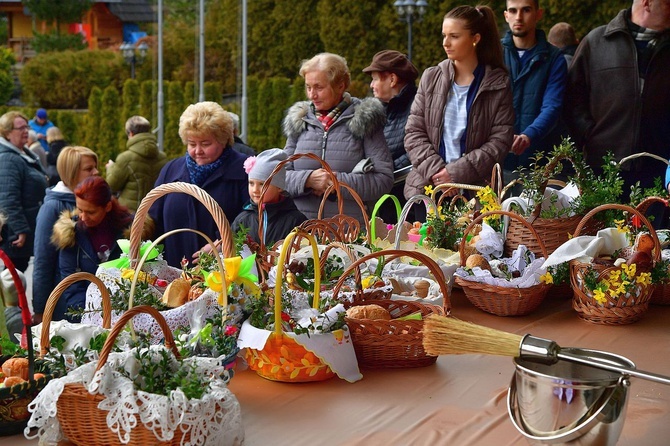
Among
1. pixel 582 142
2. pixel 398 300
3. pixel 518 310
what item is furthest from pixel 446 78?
pixel 398 300

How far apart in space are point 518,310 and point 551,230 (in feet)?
1.33

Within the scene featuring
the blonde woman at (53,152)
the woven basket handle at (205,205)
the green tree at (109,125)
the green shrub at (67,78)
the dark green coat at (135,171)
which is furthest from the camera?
the green shrub at (67,78)

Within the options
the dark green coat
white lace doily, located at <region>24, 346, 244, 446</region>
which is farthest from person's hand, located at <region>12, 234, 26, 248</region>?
white lace doily, located at <region>24, 346, 244, 446</region>

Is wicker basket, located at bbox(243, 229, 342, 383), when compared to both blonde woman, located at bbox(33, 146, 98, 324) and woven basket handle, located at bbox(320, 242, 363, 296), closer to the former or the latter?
woven basket handle, located at bbox(320, 242, 363, 296)

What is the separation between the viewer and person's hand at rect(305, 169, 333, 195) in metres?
3.74

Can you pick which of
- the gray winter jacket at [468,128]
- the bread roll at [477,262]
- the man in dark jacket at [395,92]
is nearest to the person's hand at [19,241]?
the man in dark jacket at [395,92]

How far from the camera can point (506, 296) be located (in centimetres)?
254

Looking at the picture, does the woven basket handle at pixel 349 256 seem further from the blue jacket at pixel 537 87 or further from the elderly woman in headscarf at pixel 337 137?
the blue jacket at pixel 537 87

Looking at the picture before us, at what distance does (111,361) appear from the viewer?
5.17 feet

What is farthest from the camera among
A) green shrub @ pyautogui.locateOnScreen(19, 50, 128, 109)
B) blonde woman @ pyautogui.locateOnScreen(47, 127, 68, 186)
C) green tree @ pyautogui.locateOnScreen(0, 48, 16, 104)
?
green shrub @ pyautogui.locateOnScreen(19, 50, 128, 109)

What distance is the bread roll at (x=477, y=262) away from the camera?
268 centimetres

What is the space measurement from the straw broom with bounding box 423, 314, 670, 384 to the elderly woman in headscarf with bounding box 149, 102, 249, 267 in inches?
82.5

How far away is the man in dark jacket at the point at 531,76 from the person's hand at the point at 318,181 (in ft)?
3.89

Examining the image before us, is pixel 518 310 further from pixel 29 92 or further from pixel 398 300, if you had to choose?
pixel 29 92
